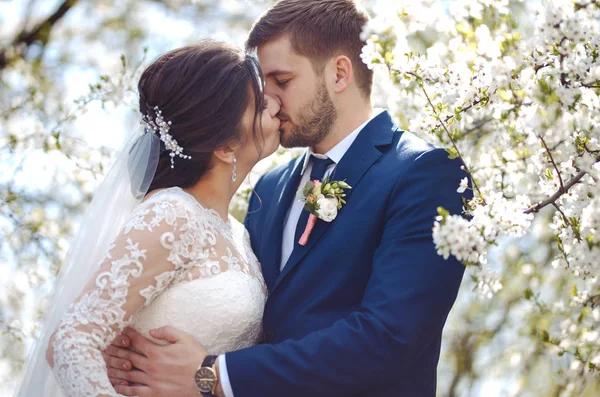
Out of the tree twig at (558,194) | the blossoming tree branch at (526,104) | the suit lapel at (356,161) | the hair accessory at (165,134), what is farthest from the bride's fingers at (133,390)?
the tree twig at (558,194)

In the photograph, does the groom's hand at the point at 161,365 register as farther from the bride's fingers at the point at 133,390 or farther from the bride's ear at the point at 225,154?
the bride's ear at the point at 225,154

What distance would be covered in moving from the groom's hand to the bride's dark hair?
0.63 metres

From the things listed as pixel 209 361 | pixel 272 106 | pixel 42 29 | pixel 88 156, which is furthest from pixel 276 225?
pixel 42 29

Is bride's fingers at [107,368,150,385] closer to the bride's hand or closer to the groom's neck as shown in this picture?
the bride's hand

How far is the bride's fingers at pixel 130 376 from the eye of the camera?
259cm

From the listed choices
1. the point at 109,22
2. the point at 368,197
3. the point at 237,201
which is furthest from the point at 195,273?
the point at 109,22

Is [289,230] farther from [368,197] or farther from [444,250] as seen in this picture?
[444,250]

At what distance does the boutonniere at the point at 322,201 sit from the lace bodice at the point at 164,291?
310mm

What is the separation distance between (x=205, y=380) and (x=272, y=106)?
1.23 metres

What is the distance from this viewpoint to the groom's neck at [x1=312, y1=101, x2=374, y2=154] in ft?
10.7

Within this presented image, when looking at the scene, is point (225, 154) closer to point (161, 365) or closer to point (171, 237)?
point (171, 237)

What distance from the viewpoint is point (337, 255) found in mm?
2738

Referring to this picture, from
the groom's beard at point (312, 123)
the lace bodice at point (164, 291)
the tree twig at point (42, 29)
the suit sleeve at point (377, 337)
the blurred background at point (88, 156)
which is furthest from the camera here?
the tree twig at point (42, 29)

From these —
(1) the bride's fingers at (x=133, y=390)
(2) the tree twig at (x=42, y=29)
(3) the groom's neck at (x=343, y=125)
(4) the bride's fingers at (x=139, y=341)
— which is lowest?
(1) the bride's fingers at (x=133, y=390)
